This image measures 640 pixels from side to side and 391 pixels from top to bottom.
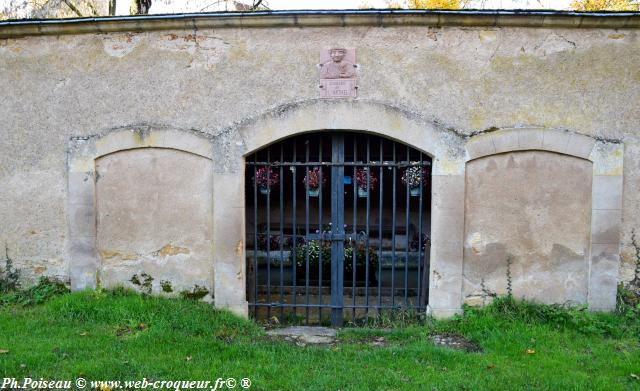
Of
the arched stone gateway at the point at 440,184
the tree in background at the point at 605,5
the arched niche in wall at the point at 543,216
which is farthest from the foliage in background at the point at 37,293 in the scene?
the tree in background at the point at 605,5

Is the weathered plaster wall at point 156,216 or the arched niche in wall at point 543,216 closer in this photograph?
the arched niche in wall at point 543,216

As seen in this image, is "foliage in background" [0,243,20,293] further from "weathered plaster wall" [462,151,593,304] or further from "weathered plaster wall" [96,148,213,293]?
"weathered plaster wall" [462,151,593,304]

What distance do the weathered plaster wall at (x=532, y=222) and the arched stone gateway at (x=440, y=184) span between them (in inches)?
0.5

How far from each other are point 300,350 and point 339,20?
10.9ft

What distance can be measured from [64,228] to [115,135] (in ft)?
4.01

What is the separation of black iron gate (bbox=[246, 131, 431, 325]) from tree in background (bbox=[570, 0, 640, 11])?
657 cm

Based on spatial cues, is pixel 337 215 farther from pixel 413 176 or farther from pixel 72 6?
pixel 72 6

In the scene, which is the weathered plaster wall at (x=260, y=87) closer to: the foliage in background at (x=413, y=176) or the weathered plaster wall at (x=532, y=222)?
the weathered plaster wall at (x=532, y=222)

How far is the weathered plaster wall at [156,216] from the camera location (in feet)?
18.0

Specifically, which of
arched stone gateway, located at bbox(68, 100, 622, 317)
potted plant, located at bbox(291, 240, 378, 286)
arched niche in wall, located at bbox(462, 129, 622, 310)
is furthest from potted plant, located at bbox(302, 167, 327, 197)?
arched niche in wall, located at bbox(462, 129, 622, 310)

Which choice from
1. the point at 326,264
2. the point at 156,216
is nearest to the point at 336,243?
the point at 326,264

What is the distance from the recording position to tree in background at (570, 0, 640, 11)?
11.1m

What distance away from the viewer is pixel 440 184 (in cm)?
530

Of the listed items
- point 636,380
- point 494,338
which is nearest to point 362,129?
point 494,338
